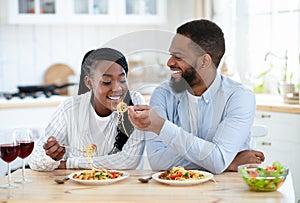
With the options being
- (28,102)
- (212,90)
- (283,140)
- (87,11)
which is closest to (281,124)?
(283,140)

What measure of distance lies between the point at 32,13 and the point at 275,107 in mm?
2105

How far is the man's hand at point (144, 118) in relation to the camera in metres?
2.32

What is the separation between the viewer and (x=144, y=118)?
233cm

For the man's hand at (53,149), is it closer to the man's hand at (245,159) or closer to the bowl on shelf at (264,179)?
the man's hand at (245,159)

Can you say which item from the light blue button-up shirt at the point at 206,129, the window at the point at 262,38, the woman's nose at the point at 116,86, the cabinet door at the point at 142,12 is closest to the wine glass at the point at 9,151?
the woman's nose at the point at 116,86

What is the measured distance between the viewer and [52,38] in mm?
5305

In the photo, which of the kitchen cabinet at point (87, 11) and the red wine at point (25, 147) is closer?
the red wine at point (25, 147)

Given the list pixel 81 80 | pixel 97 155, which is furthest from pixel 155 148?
pixel 81 80

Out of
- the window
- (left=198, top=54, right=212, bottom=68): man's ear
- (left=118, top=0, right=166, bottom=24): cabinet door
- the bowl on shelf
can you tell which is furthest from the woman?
(left=118, top=0, right=166, bottom=24): cabinet door

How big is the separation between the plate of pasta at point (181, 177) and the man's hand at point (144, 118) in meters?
0.19

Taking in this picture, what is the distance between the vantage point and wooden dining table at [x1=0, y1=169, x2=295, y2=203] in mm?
2021

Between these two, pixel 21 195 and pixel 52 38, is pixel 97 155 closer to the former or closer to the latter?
pixel 21 195

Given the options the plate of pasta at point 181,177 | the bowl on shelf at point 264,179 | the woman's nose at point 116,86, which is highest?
the woman's nose at point 116,86

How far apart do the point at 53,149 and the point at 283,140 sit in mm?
2036
